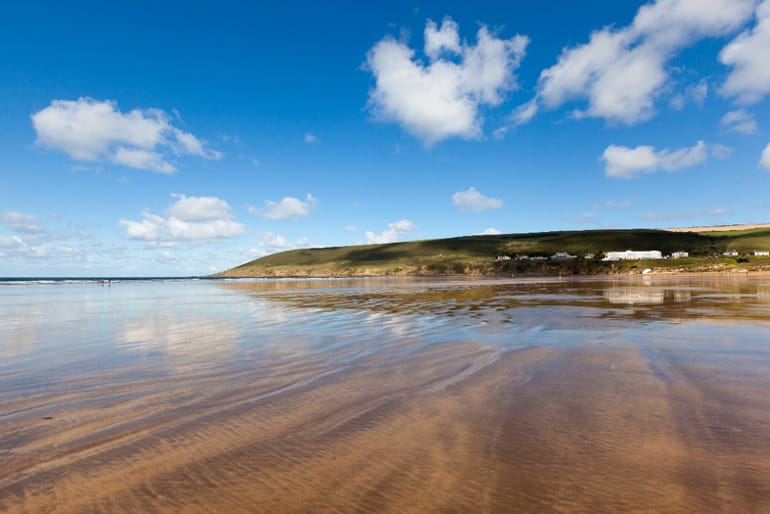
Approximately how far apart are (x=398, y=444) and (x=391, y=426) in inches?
28.7

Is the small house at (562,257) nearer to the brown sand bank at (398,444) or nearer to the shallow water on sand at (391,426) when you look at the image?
the shallow water on sand at (391,426)

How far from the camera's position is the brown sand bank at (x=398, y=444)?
4.50 m

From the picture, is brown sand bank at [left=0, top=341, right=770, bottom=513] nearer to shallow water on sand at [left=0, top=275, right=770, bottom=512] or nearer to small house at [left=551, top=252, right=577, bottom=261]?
shallow water on sand at [left=0, top=275, right=770, bottom=512]

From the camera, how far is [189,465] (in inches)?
209

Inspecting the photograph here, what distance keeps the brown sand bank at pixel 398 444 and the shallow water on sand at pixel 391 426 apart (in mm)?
31

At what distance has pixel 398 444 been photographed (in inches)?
232

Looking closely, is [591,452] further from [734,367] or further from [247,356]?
[247,356]

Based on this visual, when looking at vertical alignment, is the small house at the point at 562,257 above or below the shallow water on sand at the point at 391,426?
above

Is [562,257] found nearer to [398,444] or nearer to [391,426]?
[391,426]

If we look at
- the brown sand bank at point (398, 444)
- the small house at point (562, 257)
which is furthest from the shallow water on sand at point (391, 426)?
the small house at point (562, 257)

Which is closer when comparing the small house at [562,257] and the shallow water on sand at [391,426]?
the shallow water on sand at [391,426]

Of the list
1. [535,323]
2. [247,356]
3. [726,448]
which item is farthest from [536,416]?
[535,323]

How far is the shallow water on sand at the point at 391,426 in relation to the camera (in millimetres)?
4574

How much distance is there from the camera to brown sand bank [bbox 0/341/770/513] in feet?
14.8
